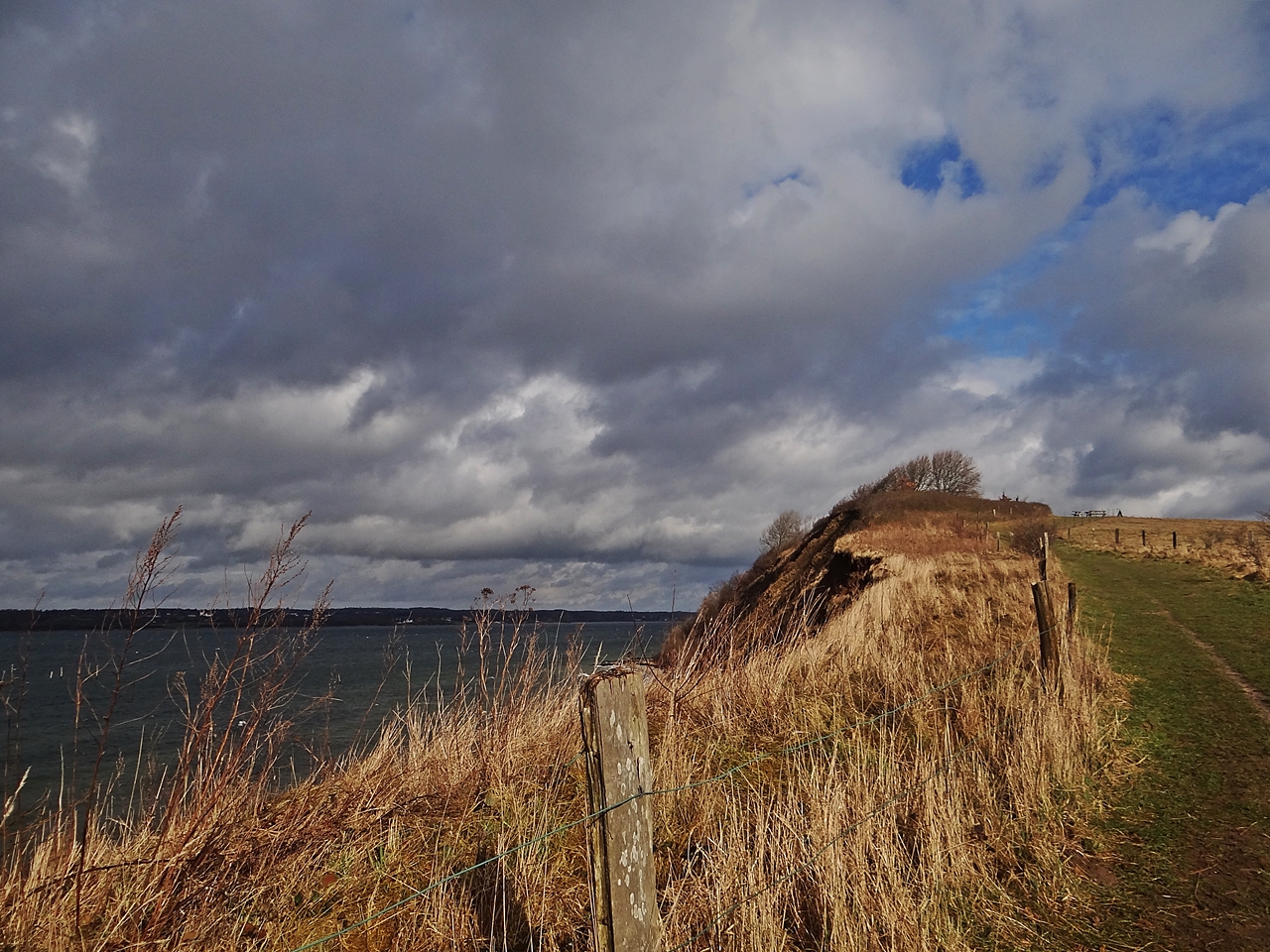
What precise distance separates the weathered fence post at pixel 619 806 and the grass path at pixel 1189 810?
9.65 ft

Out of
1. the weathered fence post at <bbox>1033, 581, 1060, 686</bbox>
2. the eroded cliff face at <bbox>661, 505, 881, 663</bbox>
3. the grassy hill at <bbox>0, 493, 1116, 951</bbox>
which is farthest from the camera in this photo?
the eroded cliff face at <bbox>661, 505, 881, 663</bbox>

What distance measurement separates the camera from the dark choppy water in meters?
3.41

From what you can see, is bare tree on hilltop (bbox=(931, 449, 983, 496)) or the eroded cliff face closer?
the eroded cliff face

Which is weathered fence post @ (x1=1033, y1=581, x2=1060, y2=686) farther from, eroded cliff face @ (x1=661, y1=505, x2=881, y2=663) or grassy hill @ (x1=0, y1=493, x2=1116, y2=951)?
eroded cliff face @ (x1=661, y1=505, x2=881, y2=663)

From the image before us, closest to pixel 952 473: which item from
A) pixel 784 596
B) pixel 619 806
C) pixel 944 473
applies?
pixel 944 473

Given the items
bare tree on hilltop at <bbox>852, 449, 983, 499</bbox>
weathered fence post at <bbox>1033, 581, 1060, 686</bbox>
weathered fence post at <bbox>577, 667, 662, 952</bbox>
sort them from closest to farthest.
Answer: weathered fence post at <bbox>577, 667, 662, 952</bbox> → weathered fence post at <bbox>1033, 581, 1060, 686</bbox> → bare tree on hilltop at <bbox>852, 449, 983, 499</bbox>

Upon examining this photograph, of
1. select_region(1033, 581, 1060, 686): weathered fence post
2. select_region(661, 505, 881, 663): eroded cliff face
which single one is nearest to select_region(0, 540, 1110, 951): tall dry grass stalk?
select_region(1033, 581, 1060, 686): weathered fence post

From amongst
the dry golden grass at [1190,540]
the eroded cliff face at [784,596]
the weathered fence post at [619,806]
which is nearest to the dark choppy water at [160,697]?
the eroded cliff face at [784,596]

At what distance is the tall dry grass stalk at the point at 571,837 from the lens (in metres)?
3.79

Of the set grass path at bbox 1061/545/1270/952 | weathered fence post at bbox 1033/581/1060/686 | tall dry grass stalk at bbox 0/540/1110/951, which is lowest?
grass path at bbox 1061/545/1270/952

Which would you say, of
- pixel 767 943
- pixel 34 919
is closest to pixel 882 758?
pixel 767 943

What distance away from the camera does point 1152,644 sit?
1278 cm

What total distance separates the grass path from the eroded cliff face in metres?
3.40

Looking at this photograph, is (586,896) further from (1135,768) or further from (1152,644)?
(1152,644)
